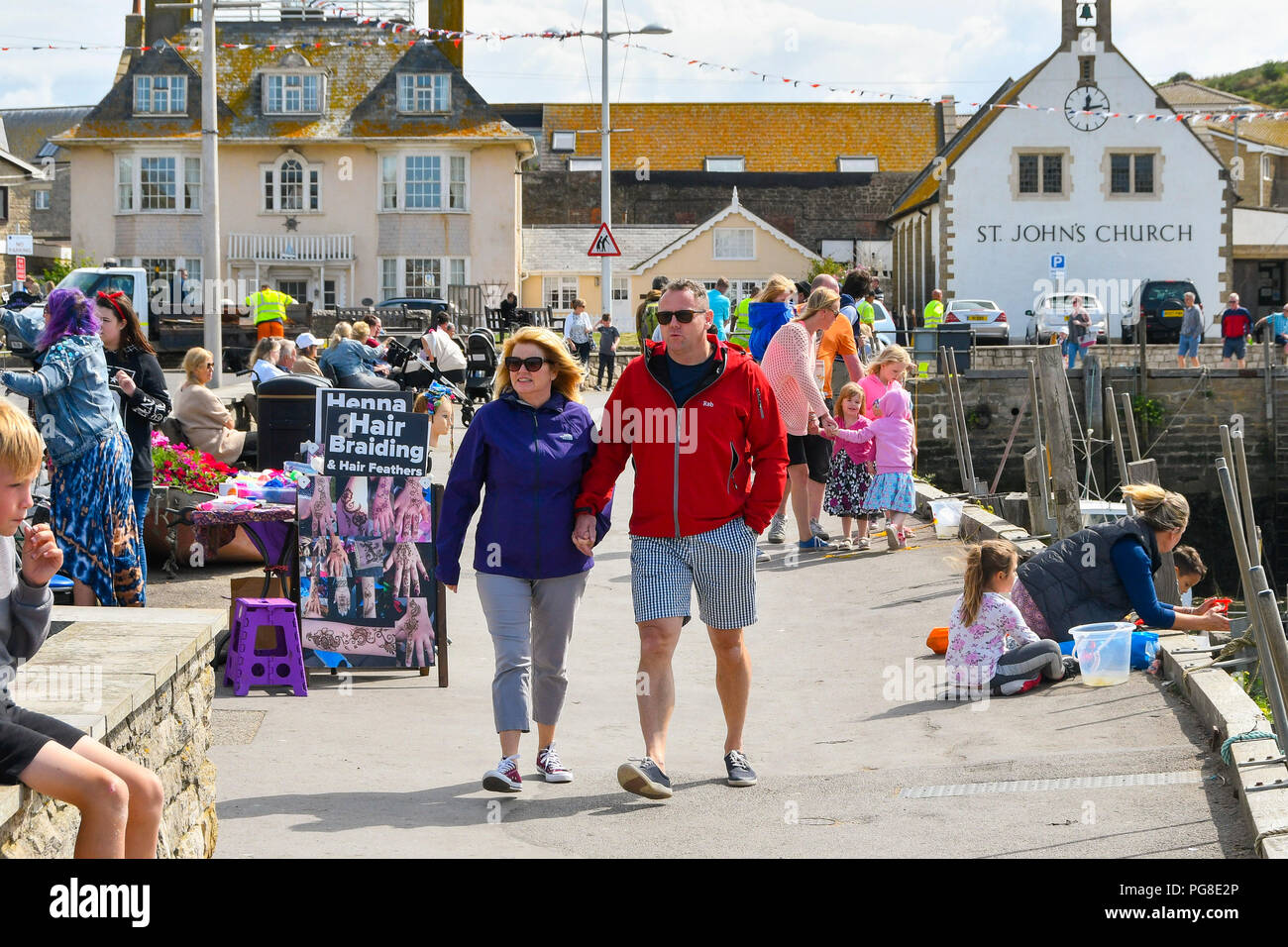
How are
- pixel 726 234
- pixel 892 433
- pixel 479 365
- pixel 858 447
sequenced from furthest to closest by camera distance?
pixel 726 234 → pixel 479 365 → pixel 858 447 → pixel 892 433

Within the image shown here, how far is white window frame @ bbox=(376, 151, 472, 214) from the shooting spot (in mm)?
47250

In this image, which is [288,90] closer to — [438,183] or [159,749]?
[438,183]

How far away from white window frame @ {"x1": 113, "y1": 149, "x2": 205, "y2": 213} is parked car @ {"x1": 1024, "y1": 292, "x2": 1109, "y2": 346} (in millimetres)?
25039

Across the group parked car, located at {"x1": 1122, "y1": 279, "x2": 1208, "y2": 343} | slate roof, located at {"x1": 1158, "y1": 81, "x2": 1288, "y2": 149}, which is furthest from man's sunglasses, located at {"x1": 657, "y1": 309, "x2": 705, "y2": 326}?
slate roof, located at {"x1": 1158, "y1": 81, "x2": 1288, "y2": 149}

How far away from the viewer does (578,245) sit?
58.6 meters

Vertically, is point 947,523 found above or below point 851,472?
below

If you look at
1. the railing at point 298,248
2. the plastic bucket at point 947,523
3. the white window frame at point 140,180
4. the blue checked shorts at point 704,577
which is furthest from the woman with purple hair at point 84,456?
the white window frame at point 140,180

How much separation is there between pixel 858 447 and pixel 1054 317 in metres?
27.8

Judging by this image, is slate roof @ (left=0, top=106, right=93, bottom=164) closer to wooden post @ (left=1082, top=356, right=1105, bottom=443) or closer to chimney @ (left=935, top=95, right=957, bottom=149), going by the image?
chimney @ (left=935, top=95, right=957, bottom=149)

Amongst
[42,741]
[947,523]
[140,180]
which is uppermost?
[140,180]

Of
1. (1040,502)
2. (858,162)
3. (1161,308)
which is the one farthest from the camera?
(858,162)

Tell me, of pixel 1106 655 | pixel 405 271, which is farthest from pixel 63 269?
pixel 1106 655

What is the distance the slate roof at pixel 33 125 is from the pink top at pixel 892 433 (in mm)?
91239

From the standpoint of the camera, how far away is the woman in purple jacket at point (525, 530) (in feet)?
21.5
